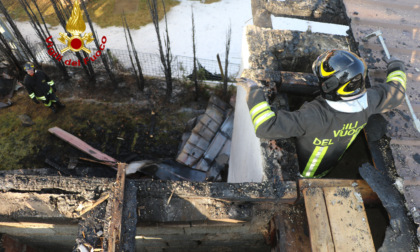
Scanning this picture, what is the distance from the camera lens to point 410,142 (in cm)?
287

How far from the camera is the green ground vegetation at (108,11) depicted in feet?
39.7

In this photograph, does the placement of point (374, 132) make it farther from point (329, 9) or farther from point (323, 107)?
point (329, 9)

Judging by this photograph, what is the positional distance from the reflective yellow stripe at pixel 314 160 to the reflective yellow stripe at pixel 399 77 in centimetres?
112

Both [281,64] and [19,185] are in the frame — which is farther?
[281,64]

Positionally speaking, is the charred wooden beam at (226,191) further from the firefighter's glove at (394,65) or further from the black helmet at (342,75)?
the firefighter's glove at (394,65)

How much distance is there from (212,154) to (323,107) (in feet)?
16.5

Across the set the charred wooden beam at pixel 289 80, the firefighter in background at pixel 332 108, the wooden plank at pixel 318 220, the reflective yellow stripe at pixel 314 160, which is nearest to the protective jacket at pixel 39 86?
the charred wooden beam at pixel 289 80

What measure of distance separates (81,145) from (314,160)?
6.56 m

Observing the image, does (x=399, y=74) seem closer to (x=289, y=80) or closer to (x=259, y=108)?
(x=289, y=80)

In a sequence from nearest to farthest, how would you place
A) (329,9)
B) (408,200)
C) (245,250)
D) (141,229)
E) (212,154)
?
(408,200) < (141,229) < (245,250) < (329,9) < (212,154)

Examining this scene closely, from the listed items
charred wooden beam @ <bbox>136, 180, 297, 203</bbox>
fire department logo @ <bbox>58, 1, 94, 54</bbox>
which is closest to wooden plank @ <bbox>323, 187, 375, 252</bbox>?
charred wooden beam @ <bbox>136, 180, 297, 203</bbox>

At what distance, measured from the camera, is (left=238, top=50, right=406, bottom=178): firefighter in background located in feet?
8.58

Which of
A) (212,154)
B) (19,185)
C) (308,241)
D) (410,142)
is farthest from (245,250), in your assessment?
(212,154)

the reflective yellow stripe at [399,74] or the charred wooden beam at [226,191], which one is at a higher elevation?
the reflective yellow stripe at [399,74]
